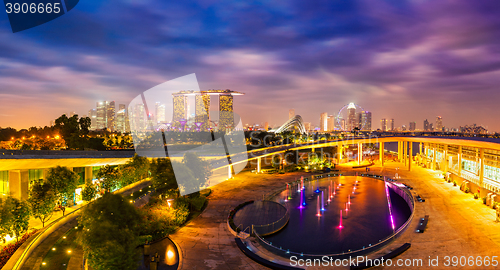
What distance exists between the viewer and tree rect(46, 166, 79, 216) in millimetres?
18047

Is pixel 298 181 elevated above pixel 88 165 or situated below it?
below

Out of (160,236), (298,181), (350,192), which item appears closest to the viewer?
(160,236)

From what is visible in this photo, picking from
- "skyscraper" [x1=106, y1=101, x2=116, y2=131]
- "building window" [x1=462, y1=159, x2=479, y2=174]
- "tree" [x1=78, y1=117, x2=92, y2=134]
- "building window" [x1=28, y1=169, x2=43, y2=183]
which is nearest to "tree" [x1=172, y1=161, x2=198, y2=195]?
"building window" [x1=28, y1=169, x2=43, y2=183]

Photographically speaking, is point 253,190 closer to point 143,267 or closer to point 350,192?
point 350,192

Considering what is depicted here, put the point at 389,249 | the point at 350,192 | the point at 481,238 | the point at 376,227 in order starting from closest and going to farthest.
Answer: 1. the point at 389,249
2. the point at 481,238
3. the point at 376,227
4. the point at 350,192

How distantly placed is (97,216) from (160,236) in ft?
21.0

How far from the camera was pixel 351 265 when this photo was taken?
11344 mm

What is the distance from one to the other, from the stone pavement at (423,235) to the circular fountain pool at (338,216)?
2035 mm

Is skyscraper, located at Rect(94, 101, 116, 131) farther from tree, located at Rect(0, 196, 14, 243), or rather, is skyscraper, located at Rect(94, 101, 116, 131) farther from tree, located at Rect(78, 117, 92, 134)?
tree, located at Rect(0, 196, 14, 243)

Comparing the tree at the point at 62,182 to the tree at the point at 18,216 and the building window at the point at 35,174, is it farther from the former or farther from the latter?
the building window at the point at 35,174

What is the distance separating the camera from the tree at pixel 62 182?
18.0 m

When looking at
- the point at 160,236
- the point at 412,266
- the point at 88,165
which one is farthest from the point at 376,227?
the point at 88,165

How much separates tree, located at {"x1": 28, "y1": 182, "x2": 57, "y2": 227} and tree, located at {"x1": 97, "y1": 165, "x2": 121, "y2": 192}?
5.95 m

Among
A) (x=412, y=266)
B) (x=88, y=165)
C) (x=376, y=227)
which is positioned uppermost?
(x=88, y=165)
